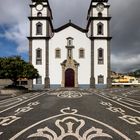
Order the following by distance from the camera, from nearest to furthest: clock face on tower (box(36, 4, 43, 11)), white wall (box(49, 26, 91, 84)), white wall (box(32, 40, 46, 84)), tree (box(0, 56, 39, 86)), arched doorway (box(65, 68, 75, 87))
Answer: tree (box(0, 56, 39, 86)) < white wall (box(32, 40, 46, 84)) < white wall (box(49, 26, 91, 84)) < arched doorway (box(65, 68, 75, 87)) < clock face on tower (box(36, 4, 43, 11))

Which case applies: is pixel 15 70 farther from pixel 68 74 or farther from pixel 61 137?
pixel 61 137

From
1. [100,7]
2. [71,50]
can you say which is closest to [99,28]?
[100,7]

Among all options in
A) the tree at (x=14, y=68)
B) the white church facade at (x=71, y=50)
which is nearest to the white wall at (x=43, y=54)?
the white church facade at (x=71, y=50)

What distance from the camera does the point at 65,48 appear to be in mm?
46344

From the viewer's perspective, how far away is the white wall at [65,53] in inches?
1805

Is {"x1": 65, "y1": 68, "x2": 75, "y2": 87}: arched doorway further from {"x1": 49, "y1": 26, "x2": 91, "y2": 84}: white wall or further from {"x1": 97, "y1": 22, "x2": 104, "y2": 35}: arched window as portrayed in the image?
{"x1": 97, "y1": 22, "x2": 104, "y2": 35}: arched window

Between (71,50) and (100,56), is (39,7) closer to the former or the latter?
(71,50)

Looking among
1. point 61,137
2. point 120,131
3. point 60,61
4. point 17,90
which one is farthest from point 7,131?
point 60,61

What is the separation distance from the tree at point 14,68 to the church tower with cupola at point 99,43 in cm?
1624

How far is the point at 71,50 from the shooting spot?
46.4m

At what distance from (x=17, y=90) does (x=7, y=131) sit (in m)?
22.2

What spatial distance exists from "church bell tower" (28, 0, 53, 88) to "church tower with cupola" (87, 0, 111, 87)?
7551 mm

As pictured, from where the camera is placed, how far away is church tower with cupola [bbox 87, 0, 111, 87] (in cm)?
4541

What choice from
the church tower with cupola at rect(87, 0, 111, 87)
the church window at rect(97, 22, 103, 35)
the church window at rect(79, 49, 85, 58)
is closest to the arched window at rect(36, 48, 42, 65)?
the church window at rect(79, 49, 85, 58)
